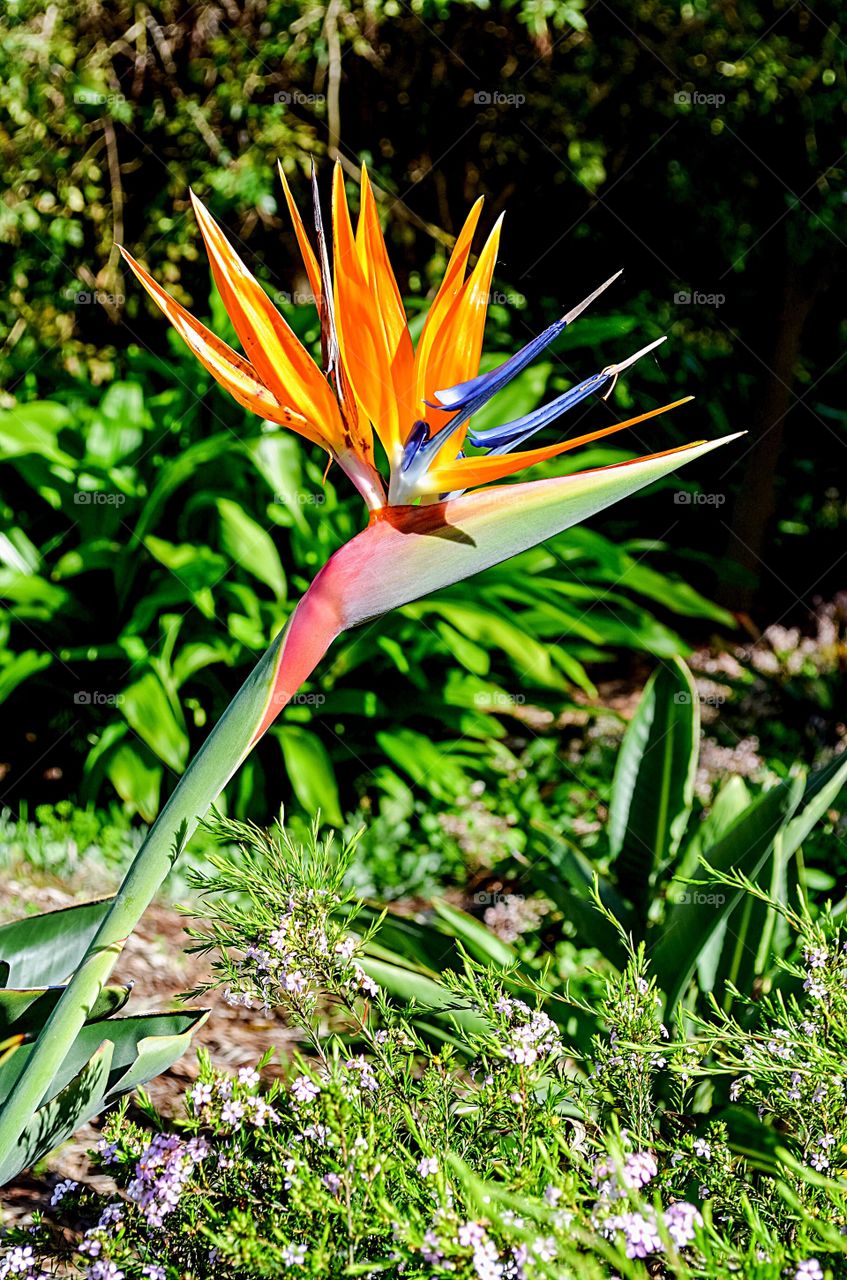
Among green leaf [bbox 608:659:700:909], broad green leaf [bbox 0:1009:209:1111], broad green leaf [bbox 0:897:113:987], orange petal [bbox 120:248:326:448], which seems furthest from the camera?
green leaf [bbox 608:659:700:909]

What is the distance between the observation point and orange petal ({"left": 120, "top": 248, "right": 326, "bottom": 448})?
95 centimetres

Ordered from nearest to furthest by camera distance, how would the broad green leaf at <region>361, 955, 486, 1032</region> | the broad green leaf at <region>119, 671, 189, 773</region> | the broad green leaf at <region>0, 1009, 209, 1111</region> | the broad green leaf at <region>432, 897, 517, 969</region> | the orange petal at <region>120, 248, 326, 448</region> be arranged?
the orange petal at <region>120, 248, 326, 448</region> < the broad green leaf at <region>0, 1009, 209, 1111</region> < the broad green leaf at <region>361, 955, 486, 1032</region> < the broad green leaf at <region>432, 897, 517, 969</region> < the broad green leaf at <region>119, 671, 189, 773</region>

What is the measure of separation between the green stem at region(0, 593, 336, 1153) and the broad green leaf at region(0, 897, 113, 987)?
1.22ft

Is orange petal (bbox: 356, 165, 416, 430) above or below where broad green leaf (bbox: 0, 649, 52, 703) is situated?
above

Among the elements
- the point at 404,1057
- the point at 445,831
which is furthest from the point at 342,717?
the point at 404,1057

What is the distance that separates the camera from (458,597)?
11.0ft

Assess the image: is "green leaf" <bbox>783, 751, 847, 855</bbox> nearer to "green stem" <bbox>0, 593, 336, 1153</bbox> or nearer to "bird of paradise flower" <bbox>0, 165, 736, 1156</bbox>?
"bird of paradise flower" <bbox>0, 165, 736, 1156</bbox>

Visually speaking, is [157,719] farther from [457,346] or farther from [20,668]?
[457,346]

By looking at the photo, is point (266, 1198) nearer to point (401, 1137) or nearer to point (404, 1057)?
point (401, 1137)

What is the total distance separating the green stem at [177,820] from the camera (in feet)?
2.93

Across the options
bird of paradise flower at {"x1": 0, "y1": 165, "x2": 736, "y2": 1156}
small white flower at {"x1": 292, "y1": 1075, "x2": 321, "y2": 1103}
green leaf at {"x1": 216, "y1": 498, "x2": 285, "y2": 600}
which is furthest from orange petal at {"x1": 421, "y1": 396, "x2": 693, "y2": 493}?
green leaf at {"x1": 216, "y1": 498, "x2": 285, "y2": 600}

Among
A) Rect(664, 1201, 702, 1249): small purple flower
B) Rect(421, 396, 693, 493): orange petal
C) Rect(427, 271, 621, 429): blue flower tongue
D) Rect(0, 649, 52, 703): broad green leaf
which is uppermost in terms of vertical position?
Rect(427, 271, 621, 429): blue flower tongue

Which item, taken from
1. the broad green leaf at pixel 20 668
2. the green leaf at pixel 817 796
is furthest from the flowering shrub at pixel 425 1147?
the broad green leaf at pixel 20 668

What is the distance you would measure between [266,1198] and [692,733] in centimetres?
127
